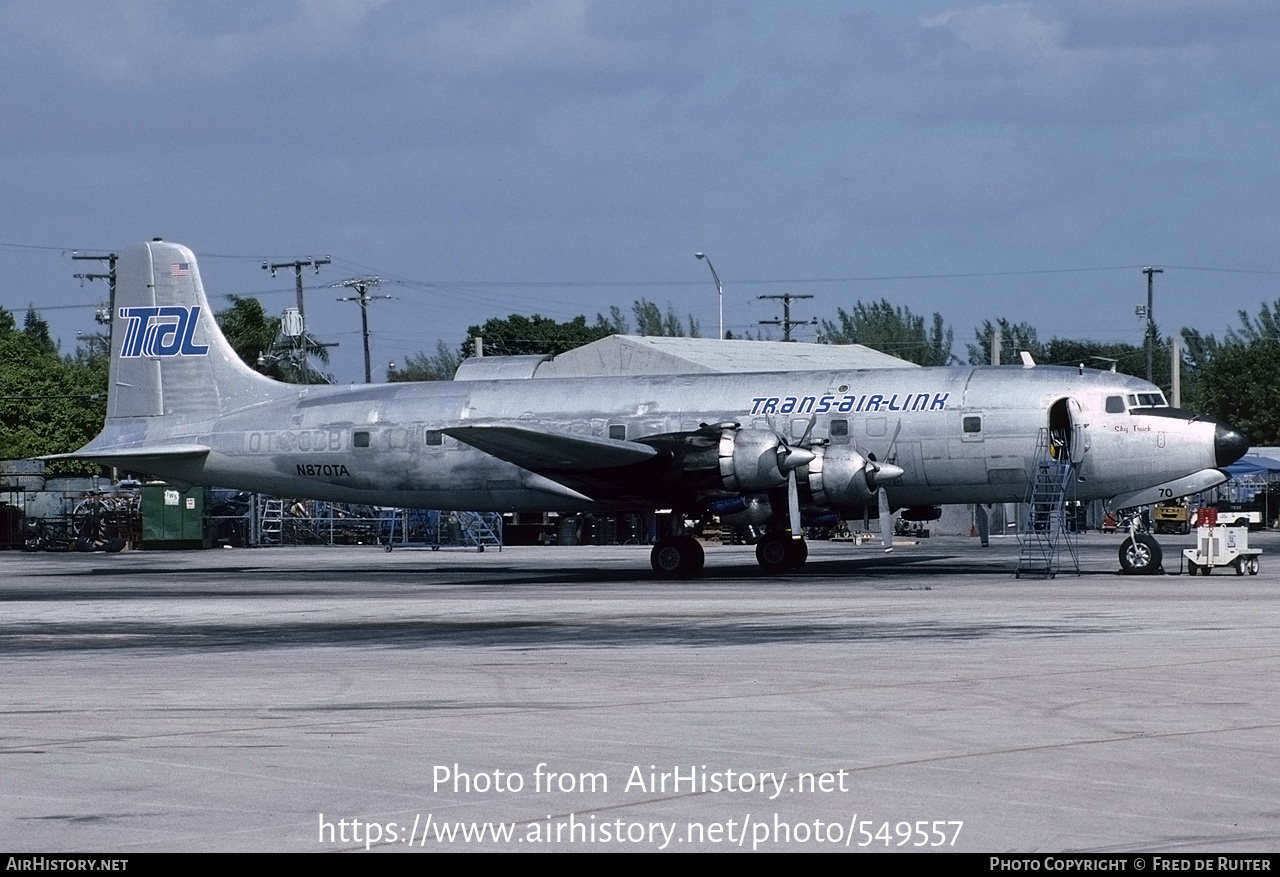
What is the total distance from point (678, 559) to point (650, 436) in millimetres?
2698

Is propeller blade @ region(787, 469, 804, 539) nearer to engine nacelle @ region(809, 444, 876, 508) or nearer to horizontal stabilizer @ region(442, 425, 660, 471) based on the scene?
engine nacelle @ region(809, 444, 876, 508)

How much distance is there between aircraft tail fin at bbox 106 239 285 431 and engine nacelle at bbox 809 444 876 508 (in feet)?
46.0

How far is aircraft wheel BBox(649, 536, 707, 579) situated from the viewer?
34.8 meters

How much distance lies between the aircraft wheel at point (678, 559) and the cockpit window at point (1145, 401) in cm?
941

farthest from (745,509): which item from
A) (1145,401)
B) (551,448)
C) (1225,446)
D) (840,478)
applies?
(1225,446)

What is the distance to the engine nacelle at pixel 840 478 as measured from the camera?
3300 cm

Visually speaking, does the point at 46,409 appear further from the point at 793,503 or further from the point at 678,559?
the point at 793,503

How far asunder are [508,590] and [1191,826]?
77.7ft

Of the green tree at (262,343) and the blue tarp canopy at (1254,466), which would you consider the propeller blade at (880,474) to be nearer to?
the blue tarp canopy at (1254,466)

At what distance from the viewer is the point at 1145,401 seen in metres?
33.2

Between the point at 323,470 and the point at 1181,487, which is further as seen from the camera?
the point at 323,470

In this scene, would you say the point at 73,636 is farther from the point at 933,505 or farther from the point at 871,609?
the point at 933,505

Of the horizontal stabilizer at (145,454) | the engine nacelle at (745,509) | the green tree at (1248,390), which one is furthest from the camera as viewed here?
the green tree at (1248,390)

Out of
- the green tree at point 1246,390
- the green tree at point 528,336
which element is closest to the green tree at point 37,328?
the green tree at point 528,336
